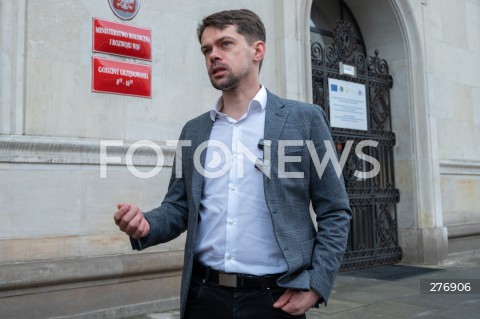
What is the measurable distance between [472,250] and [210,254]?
895cm

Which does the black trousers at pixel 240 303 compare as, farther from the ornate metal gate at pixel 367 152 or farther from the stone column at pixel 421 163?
the stone column at pixel 421 163

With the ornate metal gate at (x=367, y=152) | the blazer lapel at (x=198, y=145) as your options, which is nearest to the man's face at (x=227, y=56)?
the blazer lapel at (x=198, y=145)

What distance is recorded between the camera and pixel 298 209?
2203 mm

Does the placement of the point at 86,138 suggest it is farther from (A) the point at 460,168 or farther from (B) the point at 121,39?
(A) the point at 460,168

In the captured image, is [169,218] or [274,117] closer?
[274,117]

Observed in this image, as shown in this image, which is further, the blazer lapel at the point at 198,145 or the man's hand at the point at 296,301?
the blazer lapel at the point at 198,145

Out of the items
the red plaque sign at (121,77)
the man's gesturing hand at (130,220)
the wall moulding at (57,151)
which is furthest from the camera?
the red plaque sign at (121,77)

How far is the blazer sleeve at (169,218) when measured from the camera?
2254mm

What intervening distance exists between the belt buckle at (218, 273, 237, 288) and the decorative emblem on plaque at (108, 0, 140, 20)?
412cm

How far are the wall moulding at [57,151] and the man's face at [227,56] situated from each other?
308 centimetres

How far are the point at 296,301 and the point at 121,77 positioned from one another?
403 cm

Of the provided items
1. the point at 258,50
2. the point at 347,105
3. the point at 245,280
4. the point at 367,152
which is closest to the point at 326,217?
the point at 245,280

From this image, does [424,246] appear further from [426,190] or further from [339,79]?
[339,79]

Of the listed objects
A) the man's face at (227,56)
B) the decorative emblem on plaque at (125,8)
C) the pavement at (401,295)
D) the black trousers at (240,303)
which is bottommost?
the pavement at (401,295)
